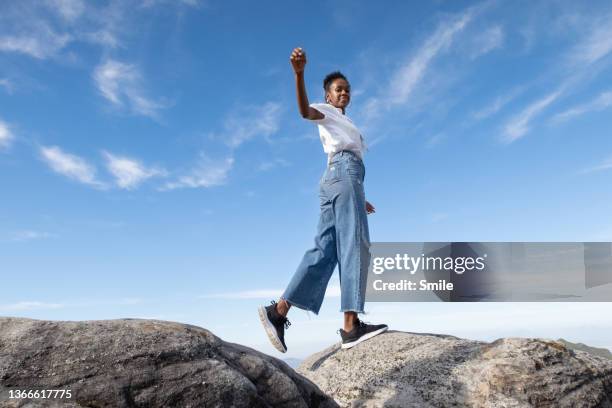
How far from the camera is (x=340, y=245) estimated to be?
5.82 metres

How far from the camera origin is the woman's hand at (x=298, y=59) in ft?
16.8

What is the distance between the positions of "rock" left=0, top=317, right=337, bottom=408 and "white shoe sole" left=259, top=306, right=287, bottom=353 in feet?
7.07

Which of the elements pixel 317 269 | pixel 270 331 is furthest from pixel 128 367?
pixel 317 269

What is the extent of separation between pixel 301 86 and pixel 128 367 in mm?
3176

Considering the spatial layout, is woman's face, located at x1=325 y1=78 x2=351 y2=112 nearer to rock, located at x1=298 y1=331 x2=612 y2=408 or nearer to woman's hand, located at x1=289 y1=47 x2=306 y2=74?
woman's hand, located at x1=289 y1=47 x2=306 y2=74

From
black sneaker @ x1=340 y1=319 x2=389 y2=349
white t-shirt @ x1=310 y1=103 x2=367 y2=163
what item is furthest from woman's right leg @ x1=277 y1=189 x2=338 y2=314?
white t-shirt @ x1=310 y1=103 x2=367 y2=163

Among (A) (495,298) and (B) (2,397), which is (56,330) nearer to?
(B) (2,397)

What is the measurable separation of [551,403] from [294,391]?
2.58 meters

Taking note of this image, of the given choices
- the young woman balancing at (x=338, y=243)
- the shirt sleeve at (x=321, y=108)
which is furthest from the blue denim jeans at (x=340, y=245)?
the shirt sleeve at (x=321, y=108)

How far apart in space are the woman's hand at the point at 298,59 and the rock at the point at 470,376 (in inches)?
119

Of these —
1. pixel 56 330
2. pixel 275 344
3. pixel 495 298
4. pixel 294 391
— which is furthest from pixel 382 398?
pixel 495 298

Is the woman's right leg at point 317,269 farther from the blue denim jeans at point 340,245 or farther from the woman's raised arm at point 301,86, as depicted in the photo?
the woman's raised arm at point 301,86

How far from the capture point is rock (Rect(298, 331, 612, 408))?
4902 millimetres

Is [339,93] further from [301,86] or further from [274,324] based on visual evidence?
[274,324]
